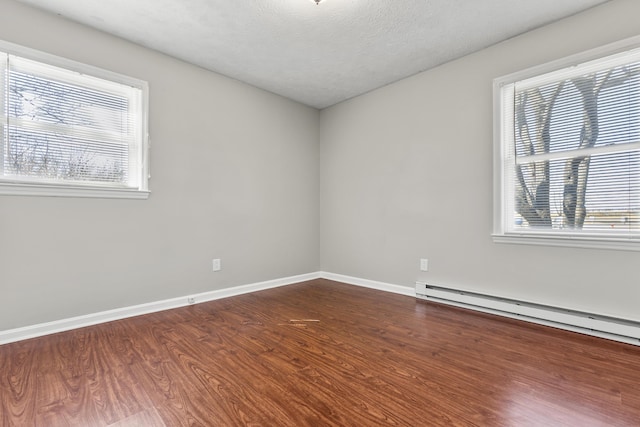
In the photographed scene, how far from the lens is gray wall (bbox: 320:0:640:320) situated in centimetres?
236

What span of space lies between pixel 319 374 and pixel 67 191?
7.91ft

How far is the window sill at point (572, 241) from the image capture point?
2.21 metres

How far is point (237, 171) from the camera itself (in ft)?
11.8

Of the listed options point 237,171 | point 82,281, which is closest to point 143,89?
point 237,171

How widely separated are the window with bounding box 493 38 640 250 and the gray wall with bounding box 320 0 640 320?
4.4 inches

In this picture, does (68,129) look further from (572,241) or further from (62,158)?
(572,241)

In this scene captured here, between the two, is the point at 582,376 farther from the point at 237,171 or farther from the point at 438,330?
the point at 237,171

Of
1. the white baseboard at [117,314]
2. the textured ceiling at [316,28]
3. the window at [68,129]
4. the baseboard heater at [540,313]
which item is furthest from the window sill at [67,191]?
the baseboard heater at [540,313]

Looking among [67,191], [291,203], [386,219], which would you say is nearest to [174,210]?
[67,191]

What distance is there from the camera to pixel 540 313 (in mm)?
2541

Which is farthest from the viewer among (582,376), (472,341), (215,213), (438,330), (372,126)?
(372,126)

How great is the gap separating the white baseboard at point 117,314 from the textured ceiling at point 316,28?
2443mm

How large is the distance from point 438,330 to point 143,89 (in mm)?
3390

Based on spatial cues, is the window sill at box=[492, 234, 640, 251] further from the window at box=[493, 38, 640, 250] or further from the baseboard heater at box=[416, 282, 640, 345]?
the baseboard heater at box=[416, 282, 640, 345]
